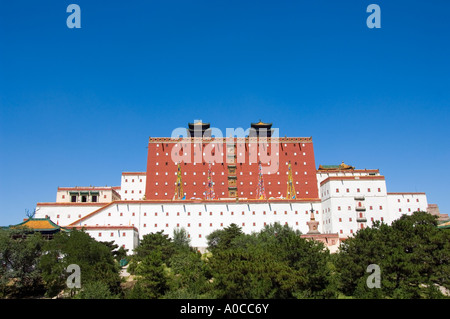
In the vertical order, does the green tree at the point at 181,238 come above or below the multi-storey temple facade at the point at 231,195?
below

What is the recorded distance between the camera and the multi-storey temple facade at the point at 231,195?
6694 centimetres

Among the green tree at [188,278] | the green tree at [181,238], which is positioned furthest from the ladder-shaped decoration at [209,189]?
the green tree at [188,278]

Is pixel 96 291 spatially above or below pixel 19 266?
below

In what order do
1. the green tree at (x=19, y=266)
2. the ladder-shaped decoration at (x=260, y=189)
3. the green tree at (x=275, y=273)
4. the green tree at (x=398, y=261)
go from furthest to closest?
the ladder-shaped decoration at (x=260, y=189) < the green tree at (x=19, y=266) < the green tree at (x=398, y=261) < the green tree at (x=275, y=273)

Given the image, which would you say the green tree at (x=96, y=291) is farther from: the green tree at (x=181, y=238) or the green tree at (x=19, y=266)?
the green tree at (x=181, y=238)

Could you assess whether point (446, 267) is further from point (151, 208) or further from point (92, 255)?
point (151, 208)

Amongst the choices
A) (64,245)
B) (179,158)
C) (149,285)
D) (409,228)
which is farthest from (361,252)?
(179,158)

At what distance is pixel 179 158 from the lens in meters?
87.2

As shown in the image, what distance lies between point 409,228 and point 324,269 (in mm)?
13396

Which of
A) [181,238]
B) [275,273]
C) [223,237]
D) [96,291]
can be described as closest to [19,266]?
[96,291]

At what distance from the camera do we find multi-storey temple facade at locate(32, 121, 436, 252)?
220 feet

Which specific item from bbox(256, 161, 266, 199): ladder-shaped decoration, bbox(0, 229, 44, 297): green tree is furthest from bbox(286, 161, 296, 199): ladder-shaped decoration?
bbox(0, 229, 44, 297): green tree

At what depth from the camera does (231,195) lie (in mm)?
84062

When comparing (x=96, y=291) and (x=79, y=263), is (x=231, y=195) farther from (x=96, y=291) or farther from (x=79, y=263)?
(x=96, y=291)
